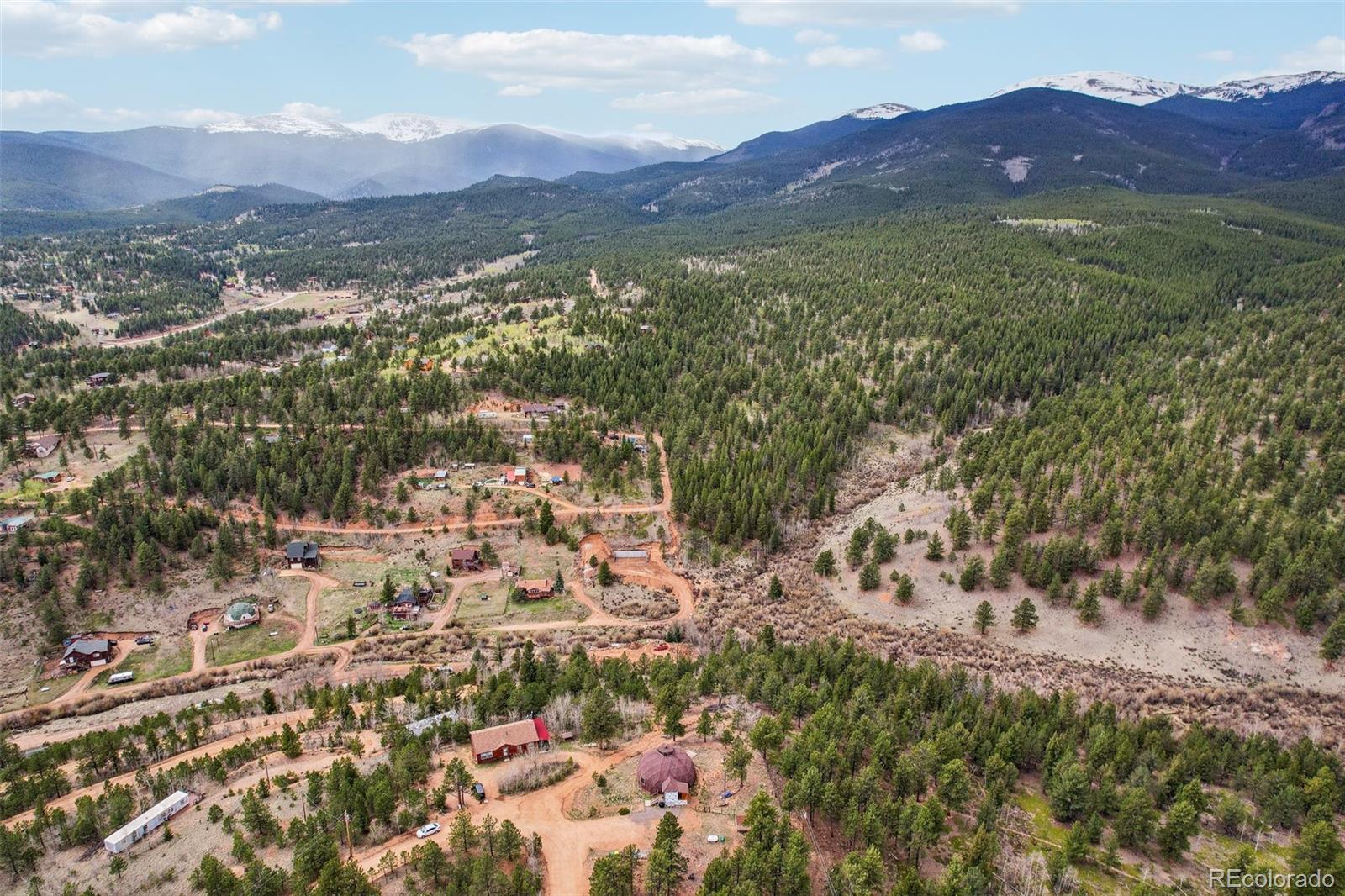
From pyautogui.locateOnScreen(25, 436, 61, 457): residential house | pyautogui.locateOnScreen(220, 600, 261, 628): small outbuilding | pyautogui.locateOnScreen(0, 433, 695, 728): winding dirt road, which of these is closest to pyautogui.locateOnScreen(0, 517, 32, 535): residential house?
pyautogui.locateOnScreen(25, 436, 61, 457): residential house

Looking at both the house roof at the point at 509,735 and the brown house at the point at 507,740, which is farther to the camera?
the house roof at the point at 509,735

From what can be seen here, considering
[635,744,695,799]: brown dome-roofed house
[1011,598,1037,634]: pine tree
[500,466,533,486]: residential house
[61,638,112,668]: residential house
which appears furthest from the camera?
[500,466,533,486]: residential house

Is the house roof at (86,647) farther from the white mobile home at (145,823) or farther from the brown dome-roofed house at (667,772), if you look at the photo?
the brown dome-roofed house at (667,772)

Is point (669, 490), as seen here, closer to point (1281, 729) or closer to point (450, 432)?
point (450, 432)

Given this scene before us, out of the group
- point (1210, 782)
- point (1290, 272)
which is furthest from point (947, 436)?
point (1290, 272)

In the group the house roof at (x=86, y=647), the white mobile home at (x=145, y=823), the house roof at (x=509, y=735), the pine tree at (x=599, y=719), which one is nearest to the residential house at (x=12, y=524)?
the house roof at (x=86, y=647)

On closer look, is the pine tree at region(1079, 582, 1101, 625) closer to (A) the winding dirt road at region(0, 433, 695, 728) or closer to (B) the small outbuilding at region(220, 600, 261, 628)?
(A) the winding dirt road at region(0, 433, 695, 728)

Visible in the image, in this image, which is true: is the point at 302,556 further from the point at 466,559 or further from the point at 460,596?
the point at 460,596
